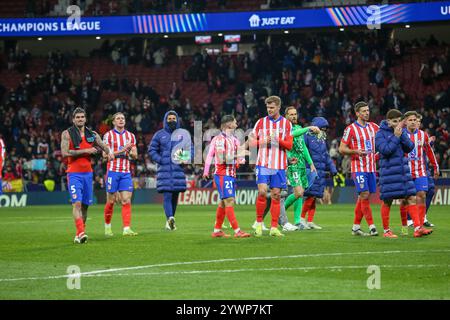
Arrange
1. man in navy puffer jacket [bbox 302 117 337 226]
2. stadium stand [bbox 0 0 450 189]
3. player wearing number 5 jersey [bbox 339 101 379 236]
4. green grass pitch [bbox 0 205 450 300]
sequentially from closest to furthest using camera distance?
green grass pitch [bbox 0 205 450 300], player wearing number 5 jersey [bbox 339 101 379 236], man in navy puffer jacket [bbox 302 117 337 226], stadium stand [bbox 0 0 450 189]

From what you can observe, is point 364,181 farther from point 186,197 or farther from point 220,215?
point 186,197

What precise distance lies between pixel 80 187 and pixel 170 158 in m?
4.13

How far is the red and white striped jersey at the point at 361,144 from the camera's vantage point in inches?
652

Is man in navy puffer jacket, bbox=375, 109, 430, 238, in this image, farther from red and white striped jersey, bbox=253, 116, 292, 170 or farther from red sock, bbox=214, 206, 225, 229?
red sock, bbox=214, 206, 225, 229

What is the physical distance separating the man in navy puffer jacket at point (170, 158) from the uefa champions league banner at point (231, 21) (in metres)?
24.2

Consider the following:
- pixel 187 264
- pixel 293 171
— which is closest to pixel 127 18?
pixel 293 171

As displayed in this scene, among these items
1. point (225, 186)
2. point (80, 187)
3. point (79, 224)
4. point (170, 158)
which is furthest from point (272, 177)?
point (170, 158)

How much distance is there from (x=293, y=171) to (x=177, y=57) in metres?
31.8

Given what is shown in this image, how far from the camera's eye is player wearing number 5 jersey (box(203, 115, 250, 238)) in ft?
54.4

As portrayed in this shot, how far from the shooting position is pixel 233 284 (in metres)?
10.1

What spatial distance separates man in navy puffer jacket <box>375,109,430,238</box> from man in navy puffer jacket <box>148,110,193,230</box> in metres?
5.28

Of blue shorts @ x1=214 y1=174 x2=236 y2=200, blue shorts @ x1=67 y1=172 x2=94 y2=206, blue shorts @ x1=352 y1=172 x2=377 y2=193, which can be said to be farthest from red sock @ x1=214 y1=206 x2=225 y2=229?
blue shorts @ x1=352 y1=172 x2=377 y2=193

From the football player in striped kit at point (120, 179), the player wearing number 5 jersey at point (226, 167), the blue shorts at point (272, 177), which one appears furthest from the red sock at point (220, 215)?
the football player in striped kit at point (120, 179)

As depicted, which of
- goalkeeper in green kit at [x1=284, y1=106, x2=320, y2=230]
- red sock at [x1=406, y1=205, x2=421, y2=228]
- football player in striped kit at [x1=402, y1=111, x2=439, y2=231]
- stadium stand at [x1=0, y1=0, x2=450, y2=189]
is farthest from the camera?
stadium stand at [x1=0, y1=0, x2=450, y2=189]
